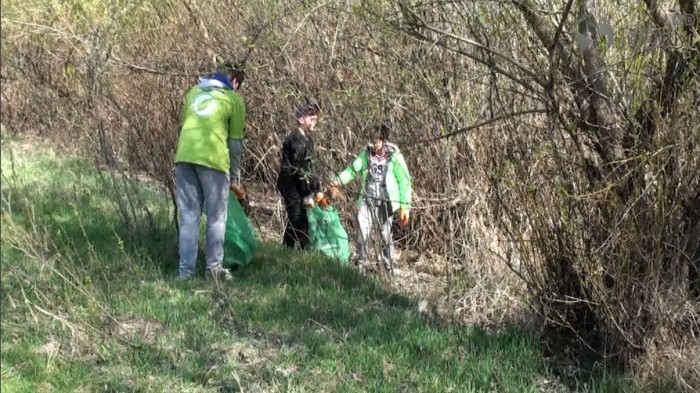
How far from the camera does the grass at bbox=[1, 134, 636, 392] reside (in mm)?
4344

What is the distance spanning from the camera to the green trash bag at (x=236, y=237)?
21.1 feet

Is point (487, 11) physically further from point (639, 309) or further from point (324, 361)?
point (324, 361)

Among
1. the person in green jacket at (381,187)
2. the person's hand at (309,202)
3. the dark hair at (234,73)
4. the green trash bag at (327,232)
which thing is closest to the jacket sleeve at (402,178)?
the person in green jacket at (381,187)

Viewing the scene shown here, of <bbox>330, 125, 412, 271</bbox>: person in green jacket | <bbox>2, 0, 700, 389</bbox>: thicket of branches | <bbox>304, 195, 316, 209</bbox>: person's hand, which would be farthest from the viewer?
<bbox>304, 195, 316, 209</bbox>: person's hand

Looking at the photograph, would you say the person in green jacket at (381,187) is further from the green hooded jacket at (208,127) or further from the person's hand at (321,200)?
the green hooded jacket at (208,127)

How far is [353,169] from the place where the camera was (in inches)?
292

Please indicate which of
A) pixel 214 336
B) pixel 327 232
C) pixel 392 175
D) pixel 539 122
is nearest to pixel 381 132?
pixel 392 175

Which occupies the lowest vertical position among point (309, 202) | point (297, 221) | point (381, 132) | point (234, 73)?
point (297, 221)

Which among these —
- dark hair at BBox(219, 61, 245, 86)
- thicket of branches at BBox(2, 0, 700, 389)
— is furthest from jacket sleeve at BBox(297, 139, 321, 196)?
dark hair at BBox(219, 61, 245, 86)

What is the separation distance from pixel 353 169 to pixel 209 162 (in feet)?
6.37

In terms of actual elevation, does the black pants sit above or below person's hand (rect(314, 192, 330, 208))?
below

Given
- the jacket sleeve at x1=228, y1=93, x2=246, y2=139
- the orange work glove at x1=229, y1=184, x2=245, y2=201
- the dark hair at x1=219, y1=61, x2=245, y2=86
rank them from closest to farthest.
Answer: the jacket sleeve at x1=228, y1=93, x2=246, y2=139 → the dark hair at x1=219, y1=61, x2=245, y2=86 → the orange work glove at x1=229, y1=184, x2=245, y2=201

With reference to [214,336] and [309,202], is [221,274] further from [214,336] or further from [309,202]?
[309,202]

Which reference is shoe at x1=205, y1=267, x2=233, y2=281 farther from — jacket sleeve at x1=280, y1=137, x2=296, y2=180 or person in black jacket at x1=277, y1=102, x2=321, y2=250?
jacket sleeve at x1=280, y1=137, x2=296, y2=180
